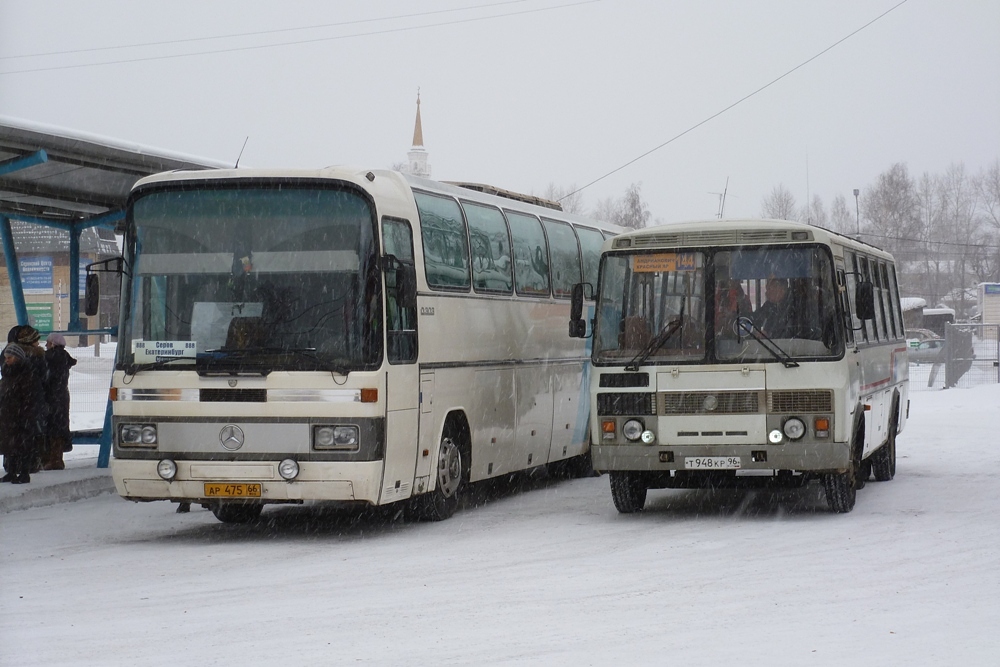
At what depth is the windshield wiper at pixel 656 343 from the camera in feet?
43.8

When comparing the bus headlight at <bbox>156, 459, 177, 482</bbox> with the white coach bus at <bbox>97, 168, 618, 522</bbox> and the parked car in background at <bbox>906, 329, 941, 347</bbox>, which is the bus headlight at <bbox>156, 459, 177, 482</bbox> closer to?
the white coach bus at <bbox>97, 168, 618, 522</bbox>

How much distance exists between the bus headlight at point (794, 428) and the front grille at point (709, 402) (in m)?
0.28

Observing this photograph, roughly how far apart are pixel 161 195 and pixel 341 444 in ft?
8.98

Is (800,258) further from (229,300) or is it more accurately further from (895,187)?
(895,187)

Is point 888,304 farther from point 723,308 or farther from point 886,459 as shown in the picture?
point 723,308

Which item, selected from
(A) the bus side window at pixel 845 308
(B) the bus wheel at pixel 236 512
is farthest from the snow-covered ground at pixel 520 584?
(A) the bus side window at pixel 845 308

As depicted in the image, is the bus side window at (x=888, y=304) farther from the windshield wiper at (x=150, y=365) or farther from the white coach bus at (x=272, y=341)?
the windshield wiper at (x=150, y=365)

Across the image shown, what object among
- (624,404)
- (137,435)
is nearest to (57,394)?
(137,435)

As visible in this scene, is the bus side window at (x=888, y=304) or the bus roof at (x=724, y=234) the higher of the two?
the bus roof at (x=724, y=234)

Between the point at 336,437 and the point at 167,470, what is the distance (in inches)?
57.5

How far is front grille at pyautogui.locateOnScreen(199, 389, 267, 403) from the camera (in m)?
12.1

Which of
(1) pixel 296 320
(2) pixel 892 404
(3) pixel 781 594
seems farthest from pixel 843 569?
(2) pixel 892 404

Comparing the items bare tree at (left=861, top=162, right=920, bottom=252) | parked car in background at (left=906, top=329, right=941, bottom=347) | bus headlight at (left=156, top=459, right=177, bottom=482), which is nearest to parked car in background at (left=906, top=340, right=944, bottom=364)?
parked car in background at (left=906, top=329, right=941, bottom=347)

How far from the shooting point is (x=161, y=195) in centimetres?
1269
